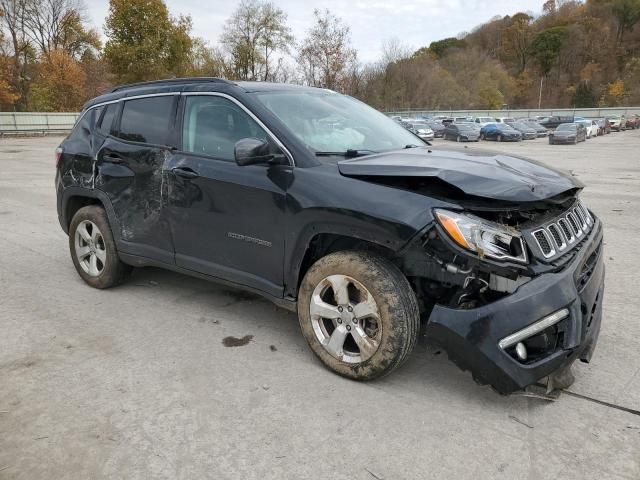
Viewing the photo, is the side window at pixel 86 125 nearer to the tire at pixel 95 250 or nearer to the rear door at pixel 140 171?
the rear door at pixel 140 171

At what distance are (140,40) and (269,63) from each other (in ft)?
36.1

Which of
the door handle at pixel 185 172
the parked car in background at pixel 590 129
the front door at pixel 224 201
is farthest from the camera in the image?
the parked car in background at pixel 590 129

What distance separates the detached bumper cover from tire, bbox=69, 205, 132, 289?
10.1 feet

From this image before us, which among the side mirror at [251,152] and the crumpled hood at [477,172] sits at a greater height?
the side mirror at [251,152]

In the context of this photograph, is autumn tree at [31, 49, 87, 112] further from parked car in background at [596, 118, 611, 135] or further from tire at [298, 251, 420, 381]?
tire at [298, 251, 420, 381]

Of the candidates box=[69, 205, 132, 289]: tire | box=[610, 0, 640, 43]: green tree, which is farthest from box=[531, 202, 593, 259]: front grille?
box=[610, 0, 640, 43]: green tree

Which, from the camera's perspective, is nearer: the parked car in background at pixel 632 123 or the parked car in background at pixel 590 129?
the parked car in background at pixel 590 129

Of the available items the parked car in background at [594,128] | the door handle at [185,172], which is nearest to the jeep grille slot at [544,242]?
the door handle at [185,172]

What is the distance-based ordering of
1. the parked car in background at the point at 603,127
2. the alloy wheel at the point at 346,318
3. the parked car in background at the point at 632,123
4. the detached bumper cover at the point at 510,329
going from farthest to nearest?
the parked car in background at the point at 632,123, the parked car in background at the point at 603,127, the alloy wheel at the point at 346,318, the detached bumper cover at the point at 510,329

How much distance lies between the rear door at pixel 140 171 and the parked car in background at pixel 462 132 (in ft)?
115

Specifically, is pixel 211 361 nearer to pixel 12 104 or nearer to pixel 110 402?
pixel 110 402

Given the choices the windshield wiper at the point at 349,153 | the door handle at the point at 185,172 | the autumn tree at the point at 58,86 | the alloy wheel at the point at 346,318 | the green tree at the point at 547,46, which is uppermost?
the green tree at the point at 547,46

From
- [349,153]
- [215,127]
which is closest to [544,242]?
[349,153]

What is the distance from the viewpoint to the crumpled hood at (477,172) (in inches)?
106
